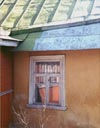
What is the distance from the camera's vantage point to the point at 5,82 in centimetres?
758

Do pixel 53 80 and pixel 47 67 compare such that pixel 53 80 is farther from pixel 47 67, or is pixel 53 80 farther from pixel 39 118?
pixel 39 118

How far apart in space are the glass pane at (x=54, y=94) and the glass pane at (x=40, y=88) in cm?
22

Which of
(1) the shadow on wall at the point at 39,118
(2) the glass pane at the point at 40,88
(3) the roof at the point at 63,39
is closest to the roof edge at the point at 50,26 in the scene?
(3) the roof at the point at 63,39

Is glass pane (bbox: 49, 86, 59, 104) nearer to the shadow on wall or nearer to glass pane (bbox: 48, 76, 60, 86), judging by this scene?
glass pane (bbox: 48, 76, 60, 86)

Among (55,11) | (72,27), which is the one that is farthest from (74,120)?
(55,11)

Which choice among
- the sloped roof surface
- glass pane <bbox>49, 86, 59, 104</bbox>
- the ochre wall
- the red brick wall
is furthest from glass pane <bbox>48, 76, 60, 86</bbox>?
the sloped roof surface

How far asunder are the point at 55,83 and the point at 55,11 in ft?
8.03

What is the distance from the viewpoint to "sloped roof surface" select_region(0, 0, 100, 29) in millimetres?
7891

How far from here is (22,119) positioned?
25.3ft

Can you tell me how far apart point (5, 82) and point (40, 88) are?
104 cm

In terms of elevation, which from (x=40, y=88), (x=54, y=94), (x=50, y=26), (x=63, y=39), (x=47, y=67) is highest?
(x=50, y=26)

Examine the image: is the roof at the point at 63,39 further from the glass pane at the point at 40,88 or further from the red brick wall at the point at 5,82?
the glass pane at the point at 40,88

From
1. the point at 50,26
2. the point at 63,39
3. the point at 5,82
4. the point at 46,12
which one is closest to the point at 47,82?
the point at 5,82

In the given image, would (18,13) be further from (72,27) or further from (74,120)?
(74,120)
